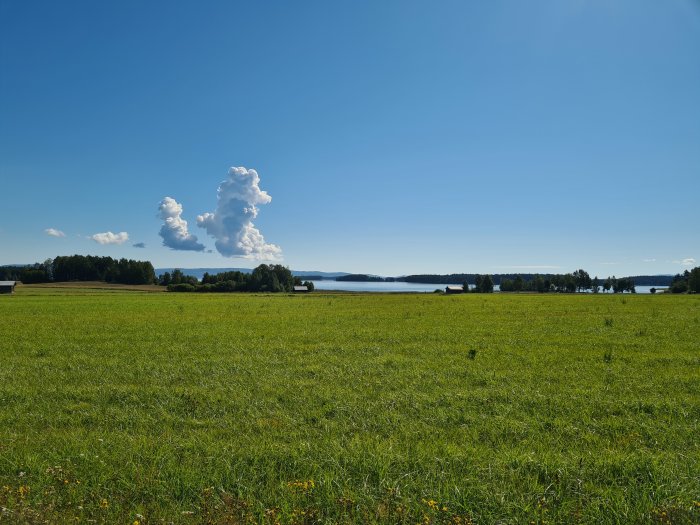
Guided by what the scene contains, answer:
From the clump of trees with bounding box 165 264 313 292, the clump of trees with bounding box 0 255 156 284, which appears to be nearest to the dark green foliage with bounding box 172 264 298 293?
the clump of trees with bounding box 165 264 313 292

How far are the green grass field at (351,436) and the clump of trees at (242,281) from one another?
390 ft

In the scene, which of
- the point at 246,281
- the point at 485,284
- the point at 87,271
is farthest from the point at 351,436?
the point at 87,271

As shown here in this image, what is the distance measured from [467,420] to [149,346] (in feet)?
43.1

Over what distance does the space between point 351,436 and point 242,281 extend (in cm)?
14214

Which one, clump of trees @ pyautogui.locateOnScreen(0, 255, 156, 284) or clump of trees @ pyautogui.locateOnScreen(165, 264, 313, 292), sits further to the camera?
clump of trees @ pyautogui.locateOnScreen(0, 255, 156, 284)

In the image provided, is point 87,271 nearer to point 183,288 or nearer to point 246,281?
point 183,288

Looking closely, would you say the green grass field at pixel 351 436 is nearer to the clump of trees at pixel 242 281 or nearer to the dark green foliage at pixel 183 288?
the dark green foliage at pixel 183 288

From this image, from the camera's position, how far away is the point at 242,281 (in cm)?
14375

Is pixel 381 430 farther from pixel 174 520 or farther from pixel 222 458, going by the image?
pixel 174 520

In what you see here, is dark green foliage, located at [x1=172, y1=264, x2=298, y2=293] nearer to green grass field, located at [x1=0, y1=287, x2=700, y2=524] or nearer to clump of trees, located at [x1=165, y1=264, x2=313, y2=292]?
clump of trees, located at [x1=165, y1=264, x2=313, y2=292]

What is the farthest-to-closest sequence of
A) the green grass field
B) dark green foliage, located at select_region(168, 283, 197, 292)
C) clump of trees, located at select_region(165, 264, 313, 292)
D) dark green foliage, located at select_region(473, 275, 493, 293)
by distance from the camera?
1. dark green foliage, located at select_region(473, 275, 493, 293)
2. clump of trees, located at select_region(165, 264, 313, 292)
3. dark green foliage, located at select_region(168, 283, 197, 292)
4. the green grass field

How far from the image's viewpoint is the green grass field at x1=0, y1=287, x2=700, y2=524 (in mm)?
4754

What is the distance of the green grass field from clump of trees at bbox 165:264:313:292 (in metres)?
119

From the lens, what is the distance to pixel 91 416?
25.9 ft
